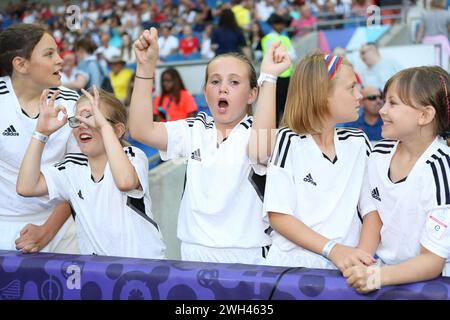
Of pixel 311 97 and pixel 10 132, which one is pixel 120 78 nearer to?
pixel 10 132

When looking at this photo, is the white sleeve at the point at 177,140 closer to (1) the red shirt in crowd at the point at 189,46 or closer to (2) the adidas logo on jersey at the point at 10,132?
(2) the adidas logo on jersey at the point at 10,132

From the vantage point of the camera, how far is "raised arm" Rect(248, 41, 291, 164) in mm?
2537

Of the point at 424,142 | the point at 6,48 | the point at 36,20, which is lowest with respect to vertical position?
the point at 424,142

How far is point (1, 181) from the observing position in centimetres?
313

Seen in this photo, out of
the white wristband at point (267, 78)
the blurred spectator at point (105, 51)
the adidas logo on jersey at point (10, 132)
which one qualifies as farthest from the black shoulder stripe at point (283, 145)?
the blurred spectator at point (105, 51)

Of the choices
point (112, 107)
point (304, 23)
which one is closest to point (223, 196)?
point (112, 107)

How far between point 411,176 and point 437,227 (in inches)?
8.5

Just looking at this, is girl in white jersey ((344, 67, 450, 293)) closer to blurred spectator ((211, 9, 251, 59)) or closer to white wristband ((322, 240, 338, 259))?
white wristband ((322, 240, 338, 259))

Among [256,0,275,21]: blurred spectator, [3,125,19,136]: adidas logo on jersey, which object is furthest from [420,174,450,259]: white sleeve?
[256,0,275,21]: blurred spectator

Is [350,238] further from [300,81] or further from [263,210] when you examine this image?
[300,81]

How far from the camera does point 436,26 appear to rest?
1003 centimetres

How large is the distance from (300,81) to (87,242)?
1168 millimetres

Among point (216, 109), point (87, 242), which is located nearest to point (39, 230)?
point (87, 242)

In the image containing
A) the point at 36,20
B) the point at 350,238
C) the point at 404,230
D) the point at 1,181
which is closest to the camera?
the point at 404,230
